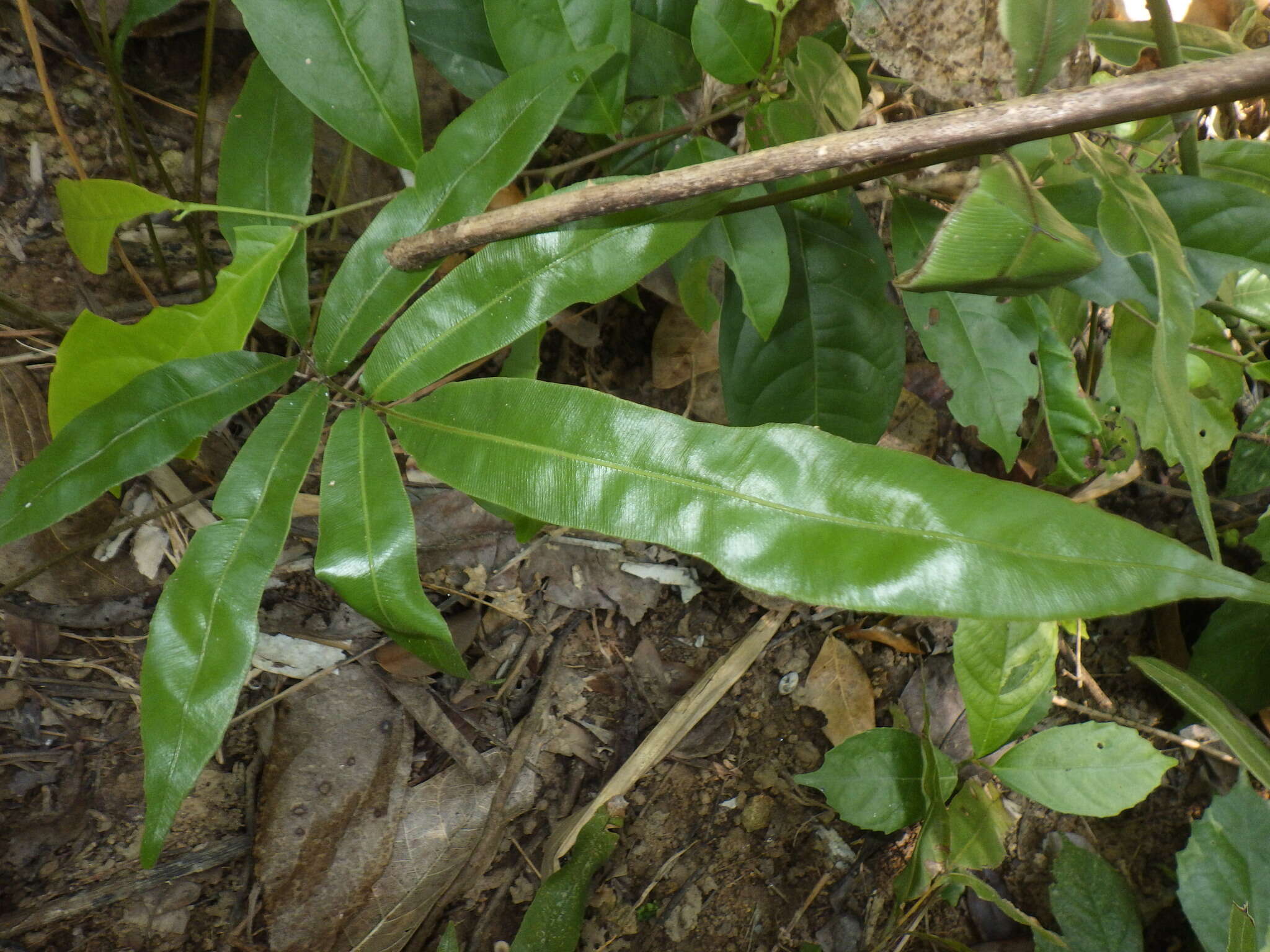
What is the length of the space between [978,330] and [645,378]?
1.79ft

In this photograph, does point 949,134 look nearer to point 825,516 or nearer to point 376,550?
point 825,516

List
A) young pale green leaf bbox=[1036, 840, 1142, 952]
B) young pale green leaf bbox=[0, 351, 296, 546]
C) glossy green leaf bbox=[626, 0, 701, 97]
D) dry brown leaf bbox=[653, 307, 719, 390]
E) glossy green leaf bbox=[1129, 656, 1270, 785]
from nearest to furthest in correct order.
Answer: young pale green leaf bbox=[0, 351, 296, 546]
glossy green leaf bbox=[626, 0, 701, 97]
glossy green leaf bbox=[1129, 656, 1270, 785]
dry brown leaf bbox=[653, 307, 719, 390]
young pale green leaf bbox=[1036, 840, 1142, 952]

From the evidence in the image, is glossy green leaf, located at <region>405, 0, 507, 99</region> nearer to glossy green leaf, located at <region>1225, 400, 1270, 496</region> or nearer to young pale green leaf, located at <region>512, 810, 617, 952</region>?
young pale green leaf, located at <region>512, 810, 617, 952</region>

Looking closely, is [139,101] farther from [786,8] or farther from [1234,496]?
[1234,496]

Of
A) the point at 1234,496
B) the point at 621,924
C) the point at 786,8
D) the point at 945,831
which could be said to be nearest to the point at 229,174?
the point at 786,8

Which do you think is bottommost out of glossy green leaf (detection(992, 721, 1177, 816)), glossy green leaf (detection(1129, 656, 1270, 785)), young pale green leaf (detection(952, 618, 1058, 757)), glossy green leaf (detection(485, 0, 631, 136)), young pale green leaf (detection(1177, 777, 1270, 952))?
young pale green leaf (detection(1177, 777, 1270, 952))

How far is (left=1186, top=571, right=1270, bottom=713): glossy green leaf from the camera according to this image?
1.48m

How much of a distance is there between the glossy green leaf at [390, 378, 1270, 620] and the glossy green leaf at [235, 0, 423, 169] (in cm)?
36

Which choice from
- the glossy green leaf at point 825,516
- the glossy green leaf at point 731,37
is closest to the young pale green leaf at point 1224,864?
the glossy green leaf at point 825,516

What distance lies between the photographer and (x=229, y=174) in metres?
0.90

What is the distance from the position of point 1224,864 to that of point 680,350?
130 cm

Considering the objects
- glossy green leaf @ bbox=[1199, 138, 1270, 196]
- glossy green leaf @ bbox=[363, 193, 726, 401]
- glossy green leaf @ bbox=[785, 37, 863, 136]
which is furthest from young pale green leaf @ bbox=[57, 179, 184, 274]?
glossy green leaf @ bbox=[1199, 138, 1270, 196]

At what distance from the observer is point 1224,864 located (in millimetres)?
A: 1320

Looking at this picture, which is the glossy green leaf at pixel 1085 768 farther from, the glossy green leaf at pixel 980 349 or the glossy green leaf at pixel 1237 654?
the glossy green leaf at pixel 980 349
